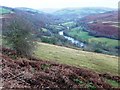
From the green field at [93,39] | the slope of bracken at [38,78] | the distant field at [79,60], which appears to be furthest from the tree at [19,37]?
the green field at [93,39]

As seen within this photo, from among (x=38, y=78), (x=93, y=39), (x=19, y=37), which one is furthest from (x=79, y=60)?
(x=93, y=39)

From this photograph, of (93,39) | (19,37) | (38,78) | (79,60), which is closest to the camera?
(38,78)

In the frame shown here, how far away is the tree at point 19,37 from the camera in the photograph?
3078 centimetres

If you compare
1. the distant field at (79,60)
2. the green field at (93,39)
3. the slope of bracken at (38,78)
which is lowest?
the green field at (93,39)

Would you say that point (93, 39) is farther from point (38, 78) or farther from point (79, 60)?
point (38, 78)

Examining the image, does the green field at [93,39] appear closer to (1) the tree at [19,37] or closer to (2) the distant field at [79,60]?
(2) the distant field at [79,60]

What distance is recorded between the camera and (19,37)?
30828 millimetres

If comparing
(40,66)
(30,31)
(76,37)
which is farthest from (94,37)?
(40,66)

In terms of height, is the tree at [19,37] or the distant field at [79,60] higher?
the tree at [19,37]

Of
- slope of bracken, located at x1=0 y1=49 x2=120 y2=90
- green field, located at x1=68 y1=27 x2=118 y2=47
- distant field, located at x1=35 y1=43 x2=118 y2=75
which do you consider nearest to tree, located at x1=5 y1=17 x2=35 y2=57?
distant field, located at x1=35 y1=43 x2=118 y2=75

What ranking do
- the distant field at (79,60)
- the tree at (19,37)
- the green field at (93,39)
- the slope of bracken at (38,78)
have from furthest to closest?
the green field at (93,39), the distant field at (79,60), the tree at (19,37), the slope of bracken at (38,78)

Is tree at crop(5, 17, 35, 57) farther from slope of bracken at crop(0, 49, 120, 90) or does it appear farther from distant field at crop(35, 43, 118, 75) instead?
slope of bracken at crop(0, 49, 120, 90)

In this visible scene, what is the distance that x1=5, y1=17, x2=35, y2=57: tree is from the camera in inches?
1212

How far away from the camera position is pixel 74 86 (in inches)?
771
